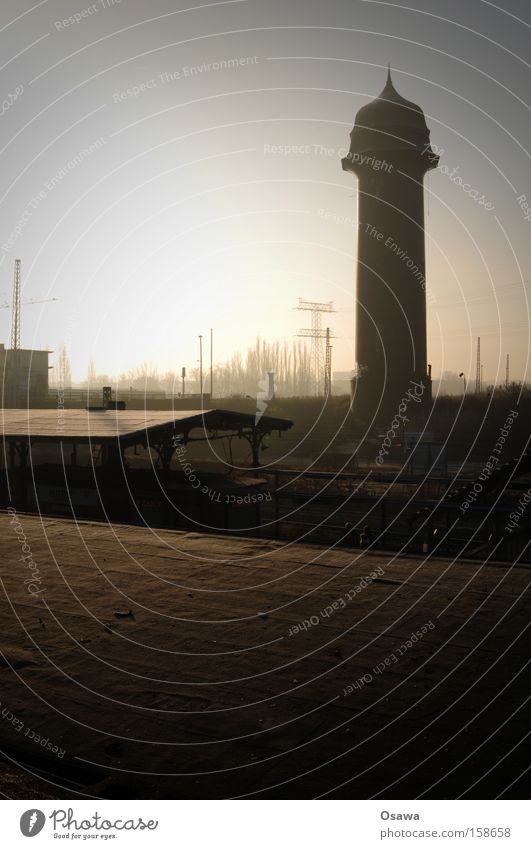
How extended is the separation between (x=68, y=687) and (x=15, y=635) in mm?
1367

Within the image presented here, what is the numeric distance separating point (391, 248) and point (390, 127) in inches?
376

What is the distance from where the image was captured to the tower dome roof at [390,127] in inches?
2014

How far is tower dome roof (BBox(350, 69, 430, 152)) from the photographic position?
51.2 metres

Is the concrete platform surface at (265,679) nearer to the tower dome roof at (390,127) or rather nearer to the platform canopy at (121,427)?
the platform canopy at (121,427)

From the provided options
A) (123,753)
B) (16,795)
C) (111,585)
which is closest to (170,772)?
(123,753)

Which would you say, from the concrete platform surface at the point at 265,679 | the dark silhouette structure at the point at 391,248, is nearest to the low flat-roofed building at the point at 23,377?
the dark silhouette structure at the point at 391,248

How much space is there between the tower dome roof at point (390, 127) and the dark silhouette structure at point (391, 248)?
0.23 feet

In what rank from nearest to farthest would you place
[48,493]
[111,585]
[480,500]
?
[111,585] < [480,500] < [48,493]

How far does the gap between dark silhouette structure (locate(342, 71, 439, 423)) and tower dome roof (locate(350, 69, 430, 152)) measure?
2.8 inches

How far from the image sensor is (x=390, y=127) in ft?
169

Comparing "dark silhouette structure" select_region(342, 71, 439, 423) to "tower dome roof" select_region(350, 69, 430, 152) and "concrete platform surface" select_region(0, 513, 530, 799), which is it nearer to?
"tower dome roof" select_region(350, 69, 430, 152)

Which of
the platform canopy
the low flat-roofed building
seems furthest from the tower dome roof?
the low flat-roofed building

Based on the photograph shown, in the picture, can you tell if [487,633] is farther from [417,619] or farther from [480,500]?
[480,500]

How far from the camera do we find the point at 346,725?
13.3ft
